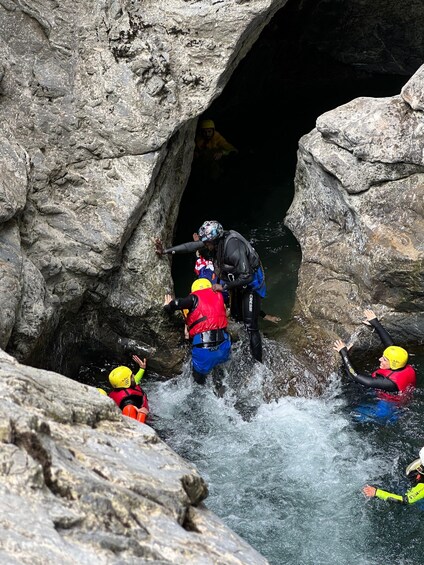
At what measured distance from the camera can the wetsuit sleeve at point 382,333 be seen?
434 inches

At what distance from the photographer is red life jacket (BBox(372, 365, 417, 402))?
10523 mm

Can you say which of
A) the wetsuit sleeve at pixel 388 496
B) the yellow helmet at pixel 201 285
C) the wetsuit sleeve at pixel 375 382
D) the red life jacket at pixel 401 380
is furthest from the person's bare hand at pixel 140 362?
the wetsuit sleeve at pixel 388 496

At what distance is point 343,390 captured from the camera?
11.3 metres

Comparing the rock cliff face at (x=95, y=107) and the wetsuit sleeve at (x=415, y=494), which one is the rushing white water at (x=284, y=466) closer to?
the wetsuit sleeve at (x=415, y=494)

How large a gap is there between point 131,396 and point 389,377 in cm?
330

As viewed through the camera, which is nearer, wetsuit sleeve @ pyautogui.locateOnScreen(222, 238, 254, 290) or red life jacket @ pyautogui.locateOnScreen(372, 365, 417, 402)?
red life jacket @ pyautogui.locateOnScreen(372, 365, 417, 402)

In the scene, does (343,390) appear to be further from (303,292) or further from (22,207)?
(22,207)

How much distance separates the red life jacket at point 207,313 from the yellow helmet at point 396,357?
2.14m

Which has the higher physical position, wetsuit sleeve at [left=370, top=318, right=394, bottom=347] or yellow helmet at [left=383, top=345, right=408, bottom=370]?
wetsuit sleeve at [left=370, top=318, right=394, bottom=347]

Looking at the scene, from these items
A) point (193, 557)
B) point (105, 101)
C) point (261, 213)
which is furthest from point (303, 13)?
point (193, 557)

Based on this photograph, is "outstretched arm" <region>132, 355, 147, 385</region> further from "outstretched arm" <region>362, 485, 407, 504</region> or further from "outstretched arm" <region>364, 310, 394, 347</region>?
"outstretched arm" <region>362, 485, 407, 504</region>

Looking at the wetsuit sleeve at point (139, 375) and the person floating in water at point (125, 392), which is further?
the wetsuit sleeve at point (139, 375)

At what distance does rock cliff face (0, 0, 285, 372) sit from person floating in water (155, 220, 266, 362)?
3.04ft

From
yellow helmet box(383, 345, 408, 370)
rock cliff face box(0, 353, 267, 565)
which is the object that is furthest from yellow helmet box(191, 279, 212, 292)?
rock cliff face box(0, 353, 267, 565)
